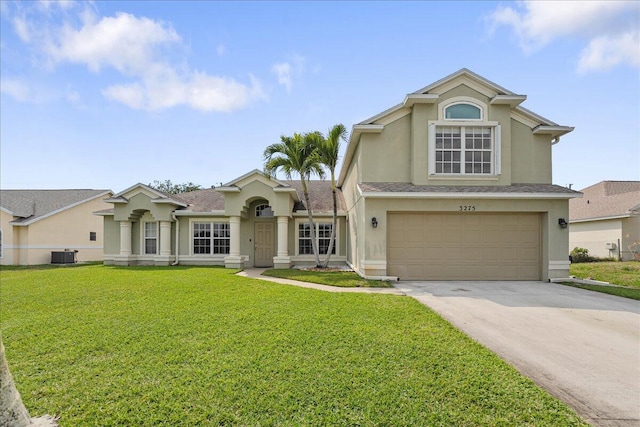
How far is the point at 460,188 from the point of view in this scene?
11.7 m

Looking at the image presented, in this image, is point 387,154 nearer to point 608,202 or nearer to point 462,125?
point 462,125

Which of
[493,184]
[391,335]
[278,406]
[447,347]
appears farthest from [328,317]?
[493,184]

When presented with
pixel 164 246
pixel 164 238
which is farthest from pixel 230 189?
pixel 164 246

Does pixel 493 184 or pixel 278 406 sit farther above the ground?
pixel 493 184

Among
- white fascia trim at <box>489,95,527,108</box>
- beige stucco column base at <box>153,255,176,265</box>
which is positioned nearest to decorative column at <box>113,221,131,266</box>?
beige stucco column base at <box>153,255,176,265</box>

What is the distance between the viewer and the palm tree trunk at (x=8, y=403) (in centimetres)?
243

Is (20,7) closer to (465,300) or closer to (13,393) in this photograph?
(13,393)

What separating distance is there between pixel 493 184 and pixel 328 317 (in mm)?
8856

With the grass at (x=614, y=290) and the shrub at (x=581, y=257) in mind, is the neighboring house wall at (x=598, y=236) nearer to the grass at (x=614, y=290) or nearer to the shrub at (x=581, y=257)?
the shrub at (x=581, y=257)

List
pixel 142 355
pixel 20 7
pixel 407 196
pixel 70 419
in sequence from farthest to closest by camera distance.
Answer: pixel 407 196 → pixel 20 7 → pixel 142 355 → pixel 70 419

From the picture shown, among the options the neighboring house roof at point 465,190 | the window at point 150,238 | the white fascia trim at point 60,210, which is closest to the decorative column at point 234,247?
the window at point 150,238

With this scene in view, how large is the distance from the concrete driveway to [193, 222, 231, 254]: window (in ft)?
34.9

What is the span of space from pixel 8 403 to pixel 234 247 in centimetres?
1347

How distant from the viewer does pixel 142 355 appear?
4.64 m
